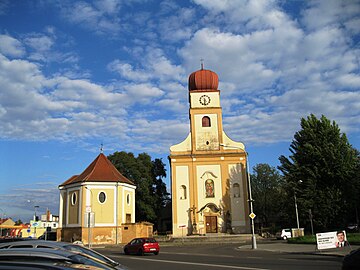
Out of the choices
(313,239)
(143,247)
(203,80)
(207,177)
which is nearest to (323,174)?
(313,239)

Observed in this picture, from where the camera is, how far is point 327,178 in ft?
129

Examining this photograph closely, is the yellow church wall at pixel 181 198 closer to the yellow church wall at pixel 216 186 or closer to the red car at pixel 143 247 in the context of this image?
the yellow church wall at pixel 216 186

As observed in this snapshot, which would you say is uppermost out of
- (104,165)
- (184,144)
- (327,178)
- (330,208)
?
(184,144)

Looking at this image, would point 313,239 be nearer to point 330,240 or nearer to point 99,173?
point 330,240

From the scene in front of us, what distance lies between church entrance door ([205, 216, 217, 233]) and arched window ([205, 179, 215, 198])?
2.99 meters

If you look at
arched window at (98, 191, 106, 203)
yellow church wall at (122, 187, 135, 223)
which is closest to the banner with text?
yellow church wall at (122, 187, 135, 223)

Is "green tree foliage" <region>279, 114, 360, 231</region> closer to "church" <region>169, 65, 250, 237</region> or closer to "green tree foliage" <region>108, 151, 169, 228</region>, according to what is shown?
"church" <region>169, 65, 250, 237</region>

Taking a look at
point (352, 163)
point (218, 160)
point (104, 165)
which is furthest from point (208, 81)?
point (352, 163)

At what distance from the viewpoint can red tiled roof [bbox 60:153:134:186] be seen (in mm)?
42753

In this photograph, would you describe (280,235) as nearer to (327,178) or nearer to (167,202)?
(327,178)

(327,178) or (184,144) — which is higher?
(184,144)

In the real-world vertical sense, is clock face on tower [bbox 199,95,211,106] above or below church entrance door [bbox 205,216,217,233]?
above

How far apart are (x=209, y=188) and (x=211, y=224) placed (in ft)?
16.1

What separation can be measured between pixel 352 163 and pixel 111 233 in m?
28.9
